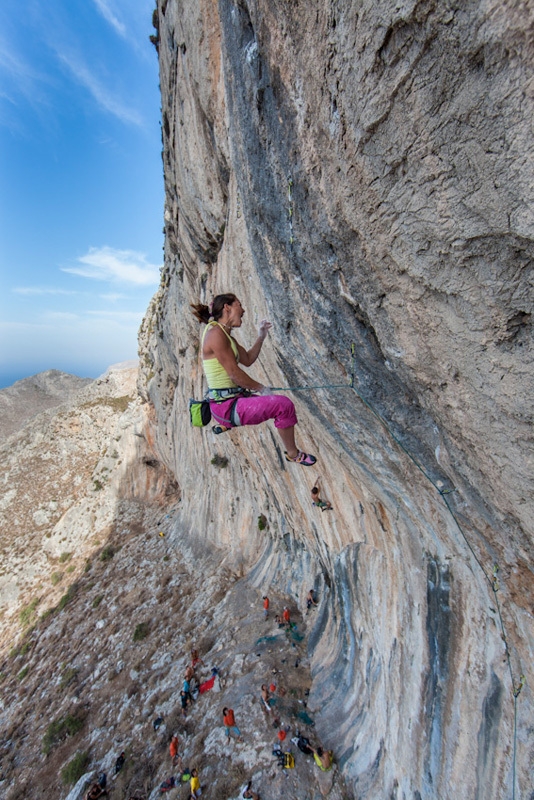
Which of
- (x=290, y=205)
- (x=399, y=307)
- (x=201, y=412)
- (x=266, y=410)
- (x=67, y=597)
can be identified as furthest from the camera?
(x=67, y=597)

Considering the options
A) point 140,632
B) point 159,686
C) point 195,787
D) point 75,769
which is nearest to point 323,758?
point 195,787

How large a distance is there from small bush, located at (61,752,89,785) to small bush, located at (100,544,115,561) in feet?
38.6

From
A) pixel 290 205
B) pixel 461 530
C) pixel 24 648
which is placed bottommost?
pixel 24 648

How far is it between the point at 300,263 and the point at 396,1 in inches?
100

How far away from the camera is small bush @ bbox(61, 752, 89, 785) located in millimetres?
9641

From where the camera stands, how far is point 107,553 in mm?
21547

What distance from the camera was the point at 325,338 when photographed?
15.9 ft

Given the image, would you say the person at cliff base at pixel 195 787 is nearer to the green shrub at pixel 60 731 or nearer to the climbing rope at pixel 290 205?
the green shrub at pixel 60 731

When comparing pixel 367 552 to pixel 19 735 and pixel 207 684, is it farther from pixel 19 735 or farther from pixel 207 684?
pixel 19 735

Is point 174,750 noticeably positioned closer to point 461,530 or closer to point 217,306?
point 461,530

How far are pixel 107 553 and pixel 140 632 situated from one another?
9150 millimetres

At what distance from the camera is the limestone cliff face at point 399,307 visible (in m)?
2.26

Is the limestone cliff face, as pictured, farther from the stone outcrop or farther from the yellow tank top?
the stone outcrop

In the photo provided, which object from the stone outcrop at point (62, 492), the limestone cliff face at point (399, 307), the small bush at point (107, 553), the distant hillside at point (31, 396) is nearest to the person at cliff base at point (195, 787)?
the limestone cliff face at point (399, 307)
